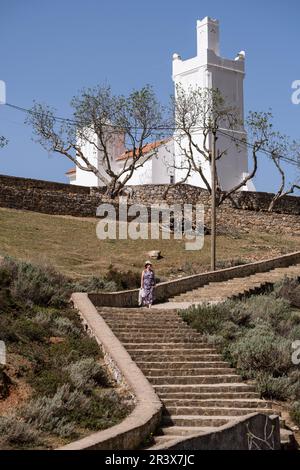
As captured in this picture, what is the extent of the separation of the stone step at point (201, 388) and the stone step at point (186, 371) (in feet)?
1.92

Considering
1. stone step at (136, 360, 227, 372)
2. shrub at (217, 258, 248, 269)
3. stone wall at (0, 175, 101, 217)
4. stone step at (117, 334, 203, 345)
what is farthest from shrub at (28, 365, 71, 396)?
stone wall at (0, 175, 101, 217)

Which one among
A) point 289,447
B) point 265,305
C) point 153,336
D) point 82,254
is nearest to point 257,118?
point 82,254

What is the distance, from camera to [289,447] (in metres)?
12.2

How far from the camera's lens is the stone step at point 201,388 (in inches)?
538

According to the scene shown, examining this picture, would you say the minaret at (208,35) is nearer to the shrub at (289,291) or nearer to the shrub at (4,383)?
the shrub at (289,291)

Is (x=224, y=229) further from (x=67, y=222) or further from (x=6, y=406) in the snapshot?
(x=6, y=406)

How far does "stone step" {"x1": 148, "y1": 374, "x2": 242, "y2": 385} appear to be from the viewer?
14.2 meters

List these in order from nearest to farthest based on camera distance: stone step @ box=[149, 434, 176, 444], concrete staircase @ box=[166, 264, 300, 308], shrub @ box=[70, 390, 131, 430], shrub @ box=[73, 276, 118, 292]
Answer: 1. stone step @ box=[149, 434, 176, 444]
2. shrub @ box=[70, 390, 131, 430]
3. shrub @ box=[73, 276, 118, 292]
4. concrete staircase @ box=[166, 264, 300, 308]

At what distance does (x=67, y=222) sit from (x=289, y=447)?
74.4 feet

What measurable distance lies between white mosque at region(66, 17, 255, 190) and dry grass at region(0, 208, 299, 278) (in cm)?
1717

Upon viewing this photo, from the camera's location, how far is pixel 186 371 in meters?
14.8

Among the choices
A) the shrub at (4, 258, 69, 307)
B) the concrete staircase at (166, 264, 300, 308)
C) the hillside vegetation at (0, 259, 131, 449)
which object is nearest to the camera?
the hillside vegetation at (0, 259, 131, 449)

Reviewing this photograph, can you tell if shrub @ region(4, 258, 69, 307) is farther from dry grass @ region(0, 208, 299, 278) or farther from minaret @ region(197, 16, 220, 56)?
minaret @ region(197, 16, 220, 56)

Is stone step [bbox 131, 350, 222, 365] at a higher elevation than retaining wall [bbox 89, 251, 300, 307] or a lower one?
lower
